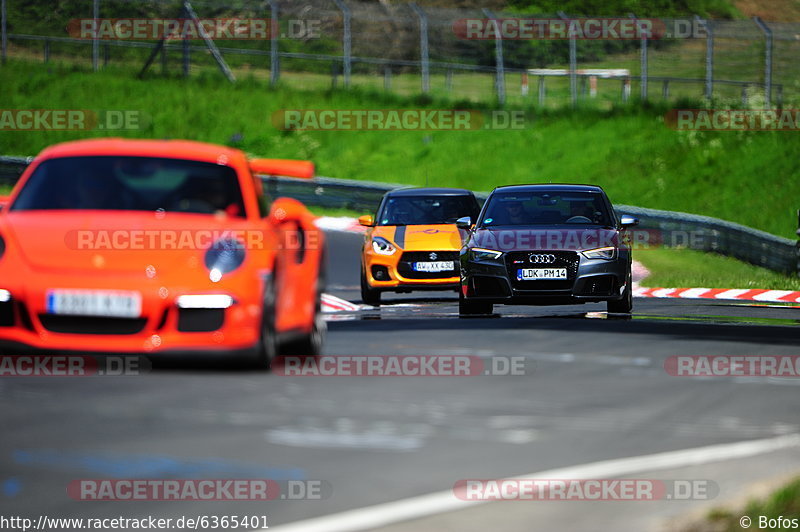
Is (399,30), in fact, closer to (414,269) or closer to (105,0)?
(105,0)

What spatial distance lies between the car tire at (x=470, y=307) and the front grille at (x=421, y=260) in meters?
0.30

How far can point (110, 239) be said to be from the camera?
274 cm

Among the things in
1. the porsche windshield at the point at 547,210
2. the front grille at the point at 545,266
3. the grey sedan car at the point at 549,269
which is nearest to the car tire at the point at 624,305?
the grey sedan car at the point at 549,269

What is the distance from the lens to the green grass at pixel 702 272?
3300 centimetres

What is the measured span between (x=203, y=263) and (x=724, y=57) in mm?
46266

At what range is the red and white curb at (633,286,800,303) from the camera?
25344 mm

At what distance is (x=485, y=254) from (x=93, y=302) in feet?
23.5

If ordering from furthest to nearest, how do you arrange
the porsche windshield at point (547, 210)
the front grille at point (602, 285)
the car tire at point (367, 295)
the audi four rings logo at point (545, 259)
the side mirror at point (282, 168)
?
the car tire at point (367, 295)
the porsche windshield at point (547, 210)
the audi four rings logo at point (545, 259)
the front grille at point (602, 285)
the side mirror at point (282, 168)

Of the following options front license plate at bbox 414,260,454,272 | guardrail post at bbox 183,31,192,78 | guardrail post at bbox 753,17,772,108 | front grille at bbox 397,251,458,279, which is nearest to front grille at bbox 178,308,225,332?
front grille at bbox 397,251,458,279

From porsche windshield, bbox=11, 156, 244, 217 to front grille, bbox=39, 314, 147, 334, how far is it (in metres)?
0.25

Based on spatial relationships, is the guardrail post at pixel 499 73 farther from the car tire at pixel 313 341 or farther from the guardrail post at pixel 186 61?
the car tire at pixel 313 341

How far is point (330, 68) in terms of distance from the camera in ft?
190

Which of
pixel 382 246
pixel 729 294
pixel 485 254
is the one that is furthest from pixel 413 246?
pixel 729 294

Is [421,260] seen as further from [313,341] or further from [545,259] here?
[313,341]
